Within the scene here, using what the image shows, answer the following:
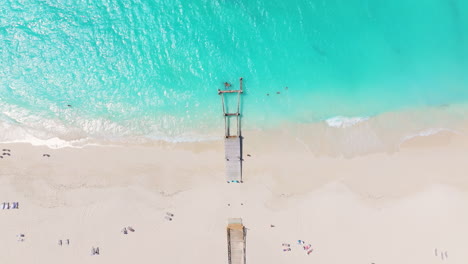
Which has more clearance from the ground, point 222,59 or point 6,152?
point 222,59

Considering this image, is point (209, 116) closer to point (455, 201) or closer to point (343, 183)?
point (343, 183)

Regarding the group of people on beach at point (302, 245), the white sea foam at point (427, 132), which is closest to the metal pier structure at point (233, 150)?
the group of people on beach at point (302, 245)

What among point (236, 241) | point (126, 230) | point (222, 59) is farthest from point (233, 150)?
point (126, 230)

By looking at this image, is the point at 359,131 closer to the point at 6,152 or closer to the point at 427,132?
the point at 427,132

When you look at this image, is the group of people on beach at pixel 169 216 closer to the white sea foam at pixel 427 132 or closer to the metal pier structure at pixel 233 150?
the metal pier structure at pixel 233 150

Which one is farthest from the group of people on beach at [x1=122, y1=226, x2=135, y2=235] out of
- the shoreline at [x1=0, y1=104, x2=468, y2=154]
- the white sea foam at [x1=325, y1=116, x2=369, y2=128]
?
the white sea foam at [x1=325, y1=116, x2=369, y2=128]
